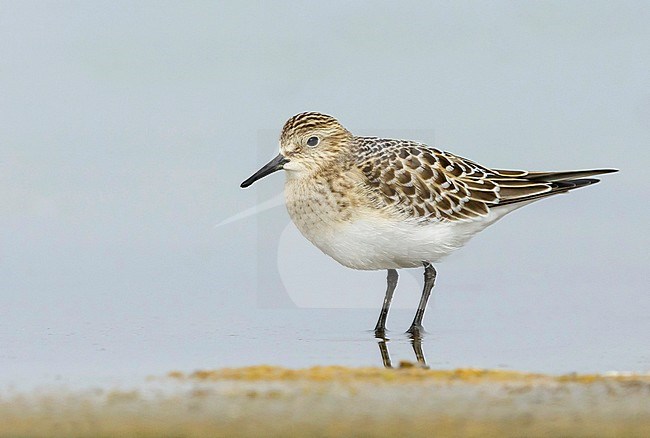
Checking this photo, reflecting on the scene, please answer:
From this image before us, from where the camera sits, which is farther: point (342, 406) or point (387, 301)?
point (387, 301)

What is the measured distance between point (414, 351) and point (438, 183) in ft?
7.83

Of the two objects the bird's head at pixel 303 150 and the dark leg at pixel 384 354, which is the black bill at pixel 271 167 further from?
the dark leg at pixel 384 354

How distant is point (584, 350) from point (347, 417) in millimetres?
4897

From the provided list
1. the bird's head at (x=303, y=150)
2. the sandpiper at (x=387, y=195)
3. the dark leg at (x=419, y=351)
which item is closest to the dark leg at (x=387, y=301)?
the sandpiper at (x=387, y=195)

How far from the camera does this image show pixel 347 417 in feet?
24.3

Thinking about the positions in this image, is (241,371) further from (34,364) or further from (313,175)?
(313,175)

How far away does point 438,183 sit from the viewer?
1298cm

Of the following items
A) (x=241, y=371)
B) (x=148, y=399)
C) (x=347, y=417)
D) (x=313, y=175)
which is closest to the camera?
(x=347, y=417)

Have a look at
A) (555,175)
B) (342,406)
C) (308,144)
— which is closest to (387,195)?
(308,144)

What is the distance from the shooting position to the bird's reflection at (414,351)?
10427mm

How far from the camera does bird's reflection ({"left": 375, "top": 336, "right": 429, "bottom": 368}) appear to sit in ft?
34.2

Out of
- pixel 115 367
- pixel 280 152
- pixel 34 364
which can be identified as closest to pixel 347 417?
pixel 115 367

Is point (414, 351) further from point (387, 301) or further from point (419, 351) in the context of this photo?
point (387, 301)

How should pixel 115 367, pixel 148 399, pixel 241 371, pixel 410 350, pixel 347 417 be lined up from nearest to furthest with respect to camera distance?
1. pixel 347 417
2. pixel 148 399
3. pixel 241 371
4. pixel 115 367
5. pixel 410 350
